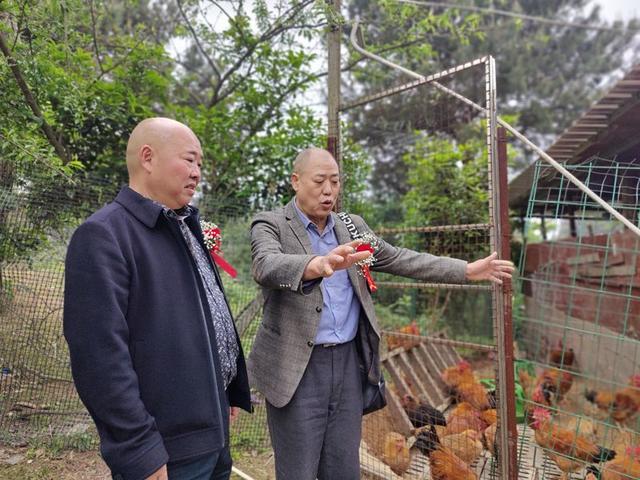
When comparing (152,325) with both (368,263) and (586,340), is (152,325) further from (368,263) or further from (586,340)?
(586,340)

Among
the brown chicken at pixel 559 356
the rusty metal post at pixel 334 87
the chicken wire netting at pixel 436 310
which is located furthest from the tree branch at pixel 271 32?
the brown chicken at pixel 559 356

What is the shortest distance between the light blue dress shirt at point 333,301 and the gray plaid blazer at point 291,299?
0.03 meters

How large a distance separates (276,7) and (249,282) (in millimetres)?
2334

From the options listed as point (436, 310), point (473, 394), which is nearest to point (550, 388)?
point (473, 394)

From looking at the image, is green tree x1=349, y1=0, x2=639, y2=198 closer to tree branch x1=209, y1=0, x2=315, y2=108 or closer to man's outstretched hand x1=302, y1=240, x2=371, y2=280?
tree branch x1=209, y1=0, x2=315, y2=108

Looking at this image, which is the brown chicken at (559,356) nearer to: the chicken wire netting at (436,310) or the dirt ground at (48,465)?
the chicken wire netting at (436,310)

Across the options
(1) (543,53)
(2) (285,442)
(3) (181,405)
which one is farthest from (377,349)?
(1) (543,53)

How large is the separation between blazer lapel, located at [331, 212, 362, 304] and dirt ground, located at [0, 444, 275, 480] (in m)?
1.82

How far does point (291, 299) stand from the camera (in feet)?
6.37

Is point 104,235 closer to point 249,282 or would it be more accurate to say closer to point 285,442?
point 285,442

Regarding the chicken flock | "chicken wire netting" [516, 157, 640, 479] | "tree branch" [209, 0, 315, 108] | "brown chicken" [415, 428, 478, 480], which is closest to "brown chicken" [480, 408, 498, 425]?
the chicken flock

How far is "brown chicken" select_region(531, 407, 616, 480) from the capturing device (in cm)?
307

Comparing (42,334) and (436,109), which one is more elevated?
(436,109)

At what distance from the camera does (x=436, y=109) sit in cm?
361
